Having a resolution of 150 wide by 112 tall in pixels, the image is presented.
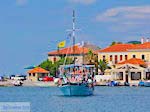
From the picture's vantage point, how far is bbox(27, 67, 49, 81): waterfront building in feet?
537

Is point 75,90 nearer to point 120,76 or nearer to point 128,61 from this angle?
point 120,76

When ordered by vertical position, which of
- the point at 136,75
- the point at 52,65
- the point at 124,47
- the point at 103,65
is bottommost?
the point at 136,75

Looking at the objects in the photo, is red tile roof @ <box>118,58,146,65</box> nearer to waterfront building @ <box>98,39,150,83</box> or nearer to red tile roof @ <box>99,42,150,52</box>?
waterfront building @ <box>98,39,150,83</box>

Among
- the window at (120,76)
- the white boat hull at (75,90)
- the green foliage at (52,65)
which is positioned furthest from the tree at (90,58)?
the white boat hull at (75,90)

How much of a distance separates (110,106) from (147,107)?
379 centimetres

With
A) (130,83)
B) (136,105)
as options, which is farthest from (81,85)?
(130,83)

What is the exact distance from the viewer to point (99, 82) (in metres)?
150

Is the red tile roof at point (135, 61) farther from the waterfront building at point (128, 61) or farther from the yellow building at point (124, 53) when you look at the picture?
the yellow building at point (124, 53)

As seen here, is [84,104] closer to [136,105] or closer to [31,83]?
[136,105]

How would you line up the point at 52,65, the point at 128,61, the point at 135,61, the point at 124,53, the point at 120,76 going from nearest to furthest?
the point at 135,61
the point at 120,76
the point at 128,61
the point at 124,53
the point at 52,65

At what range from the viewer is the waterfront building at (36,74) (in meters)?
164

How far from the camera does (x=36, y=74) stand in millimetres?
163625

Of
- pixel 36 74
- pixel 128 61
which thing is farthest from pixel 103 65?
pixel 36 74

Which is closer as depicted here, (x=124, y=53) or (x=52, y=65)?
(x=124, y=53)
